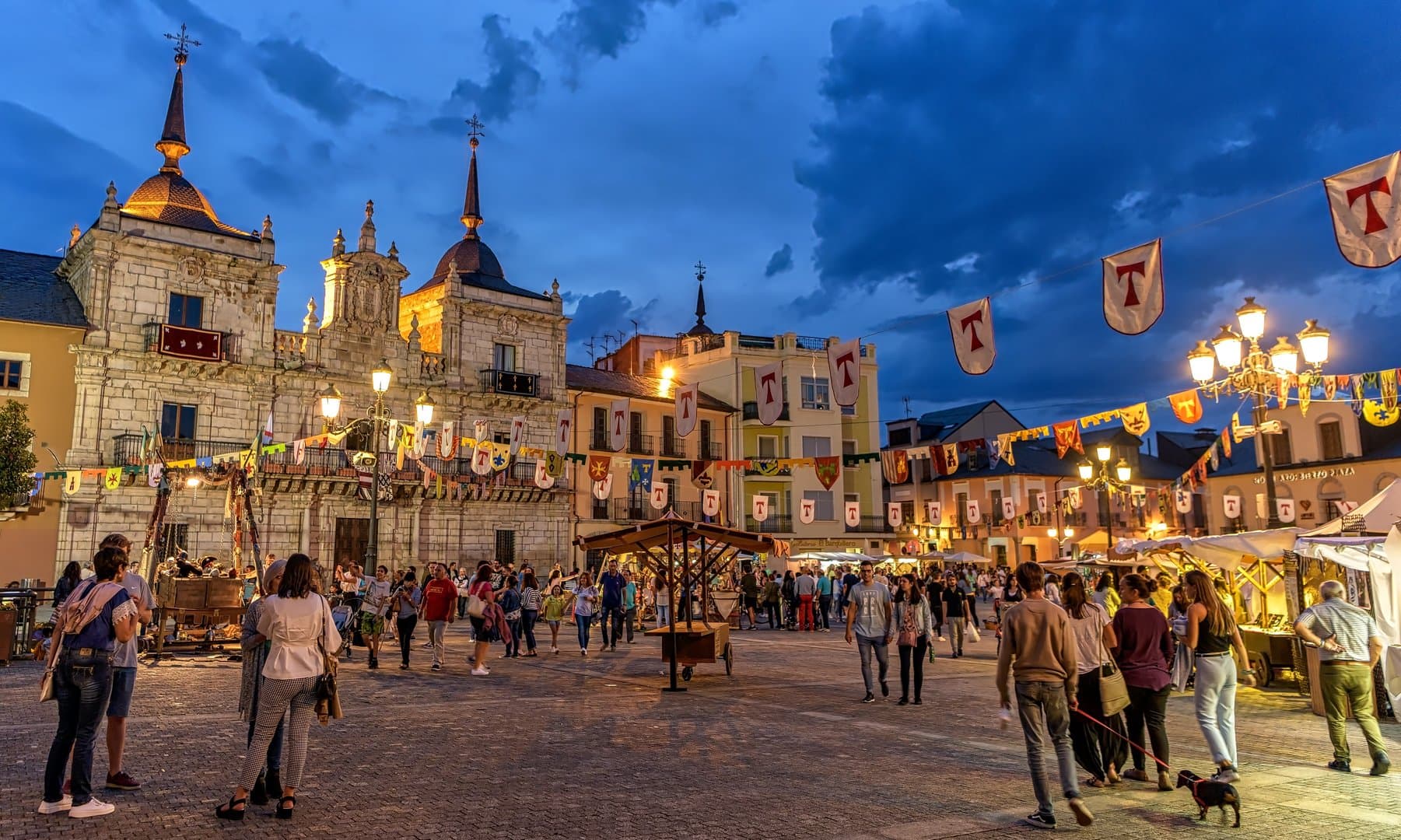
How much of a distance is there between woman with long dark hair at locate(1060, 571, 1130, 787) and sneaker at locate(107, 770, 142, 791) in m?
6.93

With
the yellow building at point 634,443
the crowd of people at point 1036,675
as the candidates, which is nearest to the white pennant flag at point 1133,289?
the crowd of people at point 1036,675

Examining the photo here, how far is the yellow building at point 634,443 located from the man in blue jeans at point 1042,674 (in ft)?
110

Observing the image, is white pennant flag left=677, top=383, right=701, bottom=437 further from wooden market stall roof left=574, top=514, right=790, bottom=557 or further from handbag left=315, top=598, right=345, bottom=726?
handbag left=315, top=598, right=345, bottom=726

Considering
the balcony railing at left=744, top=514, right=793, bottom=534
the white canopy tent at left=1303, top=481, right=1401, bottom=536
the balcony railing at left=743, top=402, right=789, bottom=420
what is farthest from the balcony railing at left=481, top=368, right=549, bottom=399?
the white canopy tent at left=1303, top=481, right=1401, bottom=536

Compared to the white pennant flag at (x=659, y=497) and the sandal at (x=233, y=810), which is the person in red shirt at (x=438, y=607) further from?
the white pennant flag at (x=659, y=497)

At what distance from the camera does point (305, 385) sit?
34938 millimetres

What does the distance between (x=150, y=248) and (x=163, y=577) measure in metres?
19.4

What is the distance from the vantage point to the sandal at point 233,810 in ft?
20.0

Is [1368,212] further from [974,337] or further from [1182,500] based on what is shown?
[1182,500]

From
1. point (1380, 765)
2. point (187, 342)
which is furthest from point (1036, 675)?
point (187, 342)

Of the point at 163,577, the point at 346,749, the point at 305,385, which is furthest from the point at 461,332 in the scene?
the point at 346,749

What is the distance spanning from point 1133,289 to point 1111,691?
8024 mm

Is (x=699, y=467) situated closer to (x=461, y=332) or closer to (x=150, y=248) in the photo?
(x=461, y=332)

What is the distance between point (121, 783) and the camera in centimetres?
680
